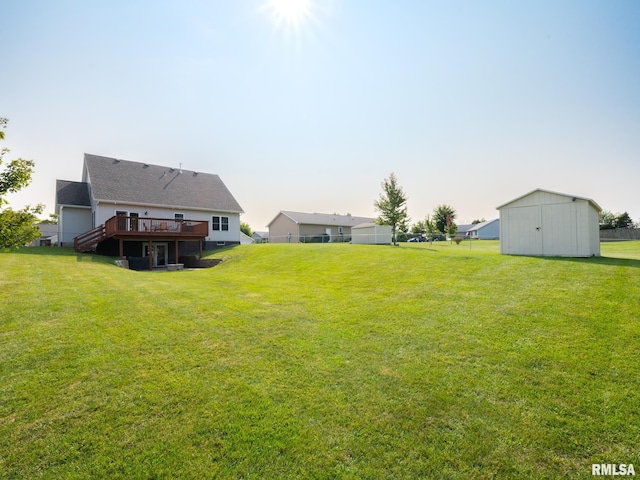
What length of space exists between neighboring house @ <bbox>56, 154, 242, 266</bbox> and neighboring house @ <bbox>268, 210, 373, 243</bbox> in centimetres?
1001

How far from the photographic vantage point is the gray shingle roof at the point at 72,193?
75.2 ft

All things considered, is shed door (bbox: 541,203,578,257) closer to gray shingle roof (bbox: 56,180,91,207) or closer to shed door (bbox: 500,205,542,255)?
shed door (bbox: 500,205,542,255)

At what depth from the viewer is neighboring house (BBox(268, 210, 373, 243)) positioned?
36.6 metres

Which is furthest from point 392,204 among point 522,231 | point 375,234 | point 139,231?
point 139,231

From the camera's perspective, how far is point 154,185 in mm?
24938

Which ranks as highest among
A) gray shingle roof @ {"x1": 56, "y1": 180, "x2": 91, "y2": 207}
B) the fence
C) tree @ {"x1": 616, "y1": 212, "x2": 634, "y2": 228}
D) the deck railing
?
gray shingle roof @ {"x1": 56, "y1": 180, "x2": 91, "y2": 207}

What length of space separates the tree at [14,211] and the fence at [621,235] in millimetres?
50089

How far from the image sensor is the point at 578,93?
11.9 metres

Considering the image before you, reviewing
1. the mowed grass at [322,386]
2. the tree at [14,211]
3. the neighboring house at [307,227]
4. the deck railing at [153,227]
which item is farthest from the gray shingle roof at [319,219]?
the mowed grass at [322,386]

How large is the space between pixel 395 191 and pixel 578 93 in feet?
50.0

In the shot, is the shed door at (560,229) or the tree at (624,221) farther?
the tree at (624,221)

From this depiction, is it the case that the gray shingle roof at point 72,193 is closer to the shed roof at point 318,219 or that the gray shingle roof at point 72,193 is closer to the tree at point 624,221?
the shed roof at point 318,219

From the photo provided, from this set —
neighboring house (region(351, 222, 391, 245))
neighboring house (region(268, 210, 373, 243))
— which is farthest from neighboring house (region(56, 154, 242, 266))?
neighboring house (region(351, 222, 391, 245))
